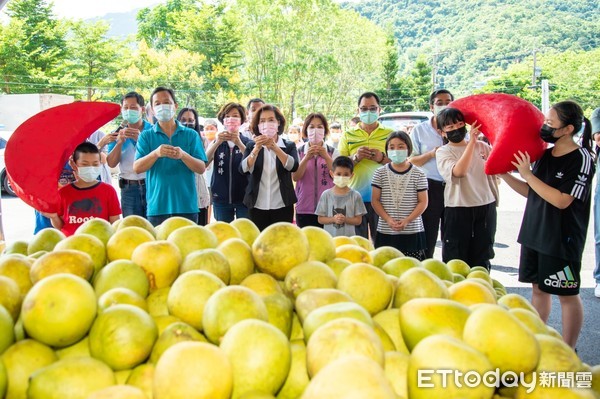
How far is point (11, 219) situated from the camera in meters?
9.53

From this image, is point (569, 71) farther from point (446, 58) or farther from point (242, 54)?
point (446, 58)

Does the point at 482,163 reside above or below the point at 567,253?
above

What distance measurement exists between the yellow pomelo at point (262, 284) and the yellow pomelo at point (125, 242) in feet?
1.38

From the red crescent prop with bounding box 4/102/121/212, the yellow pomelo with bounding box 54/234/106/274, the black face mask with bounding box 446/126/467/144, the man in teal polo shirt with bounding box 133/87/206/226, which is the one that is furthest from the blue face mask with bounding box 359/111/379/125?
the yellow pomelo with bounding box 54/234/106/274

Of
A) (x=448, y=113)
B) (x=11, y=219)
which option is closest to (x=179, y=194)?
(x=448, y=113)

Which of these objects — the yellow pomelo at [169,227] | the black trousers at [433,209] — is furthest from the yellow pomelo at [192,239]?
the black trousers at [433,209]

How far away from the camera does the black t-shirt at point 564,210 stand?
319 cm

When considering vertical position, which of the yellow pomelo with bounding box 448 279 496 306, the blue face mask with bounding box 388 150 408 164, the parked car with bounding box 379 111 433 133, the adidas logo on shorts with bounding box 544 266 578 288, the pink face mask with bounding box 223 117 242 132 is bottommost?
the adidas logo on shorts with bounding box 544 266 578 288

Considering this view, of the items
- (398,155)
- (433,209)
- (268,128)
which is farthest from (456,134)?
(268,128)

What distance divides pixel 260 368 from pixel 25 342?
641 millimetres

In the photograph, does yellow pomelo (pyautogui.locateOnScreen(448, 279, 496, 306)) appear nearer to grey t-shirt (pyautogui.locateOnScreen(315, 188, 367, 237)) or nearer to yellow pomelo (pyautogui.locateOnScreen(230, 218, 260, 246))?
yellow pomelo (pyautogui.locateOnScreen(230, 218, 260, 246))

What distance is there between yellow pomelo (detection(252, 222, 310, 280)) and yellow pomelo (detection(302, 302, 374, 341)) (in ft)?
1.34

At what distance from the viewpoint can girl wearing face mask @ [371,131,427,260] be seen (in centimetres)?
441

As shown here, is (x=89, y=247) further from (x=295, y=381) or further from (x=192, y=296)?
(x=295, y=381)
